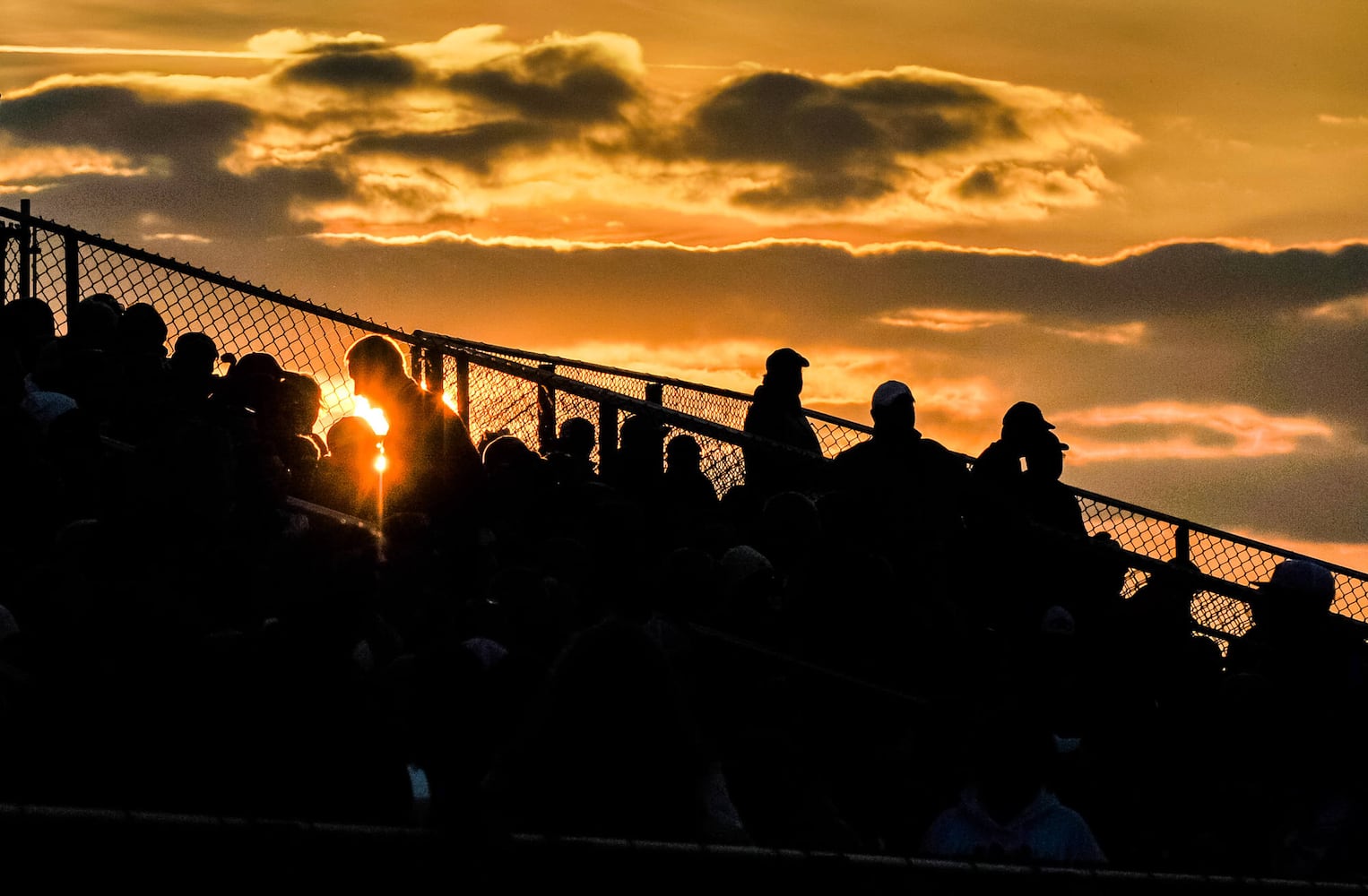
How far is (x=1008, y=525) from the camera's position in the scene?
9891mm

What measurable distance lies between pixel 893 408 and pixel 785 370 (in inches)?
93.2

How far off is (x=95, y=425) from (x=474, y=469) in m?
1.96

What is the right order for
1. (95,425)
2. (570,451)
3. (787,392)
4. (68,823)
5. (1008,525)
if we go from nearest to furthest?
(68,823) < (95,425) < (1008,525) < (570,451) < (787,392)

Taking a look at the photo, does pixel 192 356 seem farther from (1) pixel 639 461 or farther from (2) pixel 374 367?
(1) pixel 639 461

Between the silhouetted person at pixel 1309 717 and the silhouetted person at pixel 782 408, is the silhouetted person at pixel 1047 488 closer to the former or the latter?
the silhouetted person at pixel 782 408

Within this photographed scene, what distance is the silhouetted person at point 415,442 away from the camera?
9031mm

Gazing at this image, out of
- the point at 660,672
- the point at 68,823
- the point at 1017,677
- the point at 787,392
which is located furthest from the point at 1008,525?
the point at 68,823

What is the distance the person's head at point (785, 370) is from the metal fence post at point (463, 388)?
217 cm

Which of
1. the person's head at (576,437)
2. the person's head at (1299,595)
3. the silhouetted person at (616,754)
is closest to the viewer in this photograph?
the silhouetted person at (616,754)

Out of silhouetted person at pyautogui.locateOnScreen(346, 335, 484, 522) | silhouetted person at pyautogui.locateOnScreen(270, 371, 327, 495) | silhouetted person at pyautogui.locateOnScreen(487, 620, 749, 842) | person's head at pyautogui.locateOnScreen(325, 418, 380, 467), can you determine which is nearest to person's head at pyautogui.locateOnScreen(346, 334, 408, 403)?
silhouetted person at pyautogui.locateOnScreen(346, 335, 484, 522)

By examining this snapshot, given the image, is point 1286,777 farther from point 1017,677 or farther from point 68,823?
point 68,823

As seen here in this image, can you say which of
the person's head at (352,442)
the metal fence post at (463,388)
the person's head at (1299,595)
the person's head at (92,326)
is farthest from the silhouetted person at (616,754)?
the metal fence post at (463,388)

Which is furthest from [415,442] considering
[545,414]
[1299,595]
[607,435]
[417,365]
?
[1299,595]

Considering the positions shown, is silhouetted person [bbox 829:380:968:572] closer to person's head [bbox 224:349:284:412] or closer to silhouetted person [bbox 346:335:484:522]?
silhouetted person [bbox 346:335:484:522]
